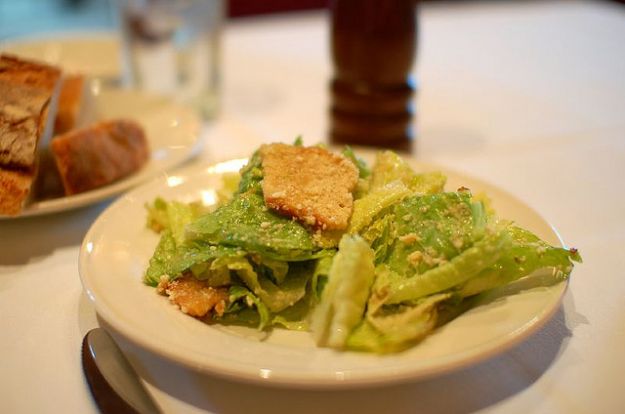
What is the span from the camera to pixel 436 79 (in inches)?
123

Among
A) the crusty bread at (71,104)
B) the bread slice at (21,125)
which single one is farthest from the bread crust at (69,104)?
the bread slice at (21,125)

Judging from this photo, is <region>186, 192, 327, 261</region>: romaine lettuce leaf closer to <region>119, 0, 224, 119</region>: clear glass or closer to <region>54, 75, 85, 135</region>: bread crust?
<region>54, 75, 85, 135</region>: bread crust

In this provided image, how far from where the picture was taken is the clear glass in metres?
2.52

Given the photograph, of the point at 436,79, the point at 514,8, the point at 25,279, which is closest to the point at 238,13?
the point at 514,8

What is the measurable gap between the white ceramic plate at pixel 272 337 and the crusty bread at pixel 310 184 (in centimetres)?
26

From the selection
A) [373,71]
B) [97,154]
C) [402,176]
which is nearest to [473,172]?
[373,71]

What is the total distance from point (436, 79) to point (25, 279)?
2.36 metres

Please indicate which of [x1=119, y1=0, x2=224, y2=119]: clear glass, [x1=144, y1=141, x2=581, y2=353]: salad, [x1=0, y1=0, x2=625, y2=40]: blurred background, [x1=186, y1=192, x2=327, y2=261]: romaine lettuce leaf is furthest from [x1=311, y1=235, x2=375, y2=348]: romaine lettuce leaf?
[x1=0, y1=0, x2=625, y2=40]: blurred background

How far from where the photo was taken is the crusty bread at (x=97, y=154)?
1.66m

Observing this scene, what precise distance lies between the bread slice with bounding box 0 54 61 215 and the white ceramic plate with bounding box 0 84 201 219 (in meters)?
0.08

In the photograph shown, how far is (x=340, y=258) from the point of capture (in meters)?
1.11

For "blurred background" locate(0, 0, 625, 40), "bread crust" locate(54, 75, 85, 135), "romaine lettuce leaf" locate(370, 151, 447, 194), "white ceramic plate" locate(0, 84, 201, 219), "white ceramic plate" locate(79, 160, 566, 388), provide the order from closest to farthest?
"white ceramic plate" locate(79, 160, 566, 388), "romaine lettuce leaf" locate(370, 151, 447, 194), "white ceramic plate" locate(0, 84, 201, 219), "bread crust" locate(54, 75, 85, 135), "blurred background" locate(0, 0, 625, 40)

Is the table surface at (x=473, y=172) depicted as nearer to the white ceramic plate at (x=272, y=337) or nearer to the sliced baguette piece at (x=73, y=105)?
the white ceramic plate at (x=272, y=337)

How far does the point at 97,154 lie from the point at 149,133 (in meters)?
0.44
